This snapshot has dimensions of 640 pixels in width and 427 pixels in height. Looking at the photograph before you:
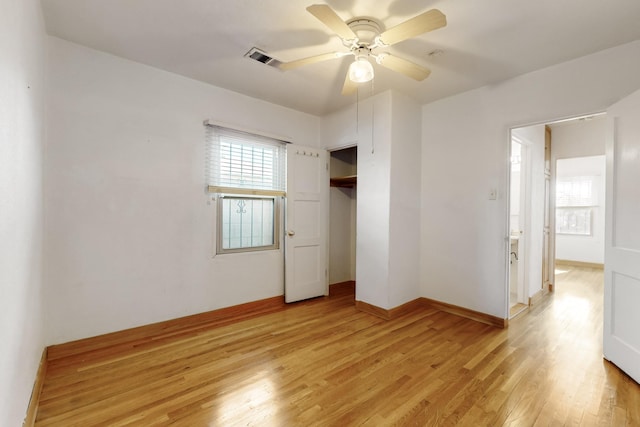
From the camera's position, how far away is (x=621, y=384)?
203 cm

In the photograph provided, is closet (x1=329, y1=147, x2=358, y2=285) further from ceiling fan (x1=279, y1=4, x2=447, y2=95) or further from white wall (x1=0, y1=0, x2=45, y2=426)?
→ white wall (x1=0, y1=0, x2=45, y2=426)

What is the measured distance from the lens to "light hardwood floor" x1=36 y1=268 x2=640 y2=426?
171cm

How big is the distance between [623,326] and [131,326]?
425cm

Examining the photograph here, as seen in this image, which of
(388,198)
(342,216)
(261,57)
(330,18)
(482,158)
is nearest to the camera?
(330,18)

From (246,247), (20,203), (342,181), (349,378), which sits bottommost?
(349,378)

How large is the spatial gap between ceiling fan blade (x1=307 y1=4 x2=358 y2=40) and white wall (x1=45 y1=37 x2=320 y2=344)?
197cm

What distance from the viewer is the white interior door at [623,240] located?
209 cm

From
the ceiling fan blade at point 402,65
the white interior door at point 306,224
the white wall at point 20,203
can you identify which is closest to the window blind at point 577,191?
the white interior door at point 306,224

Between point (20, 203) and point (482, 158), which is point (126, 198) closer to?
point (20, 203)

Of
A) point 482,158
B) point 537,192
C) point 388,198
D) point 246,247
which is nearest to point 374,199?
point 388,198

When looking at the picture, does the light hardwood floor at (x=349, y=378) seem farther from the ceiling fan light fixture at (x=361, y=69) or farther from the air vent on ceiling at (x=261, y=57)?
the air vent on ceiling at (x=261, y=57)

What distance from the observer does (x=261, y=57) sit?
2.61 meters

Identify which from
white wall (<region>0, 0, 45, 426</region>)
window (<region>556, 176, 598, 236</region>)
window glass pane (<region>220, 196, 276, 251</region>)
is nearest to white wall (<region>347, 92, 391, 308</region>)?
window glass pane (<region>220, 196, 276, 251</region>)

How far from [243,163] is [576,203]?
7.87 m
